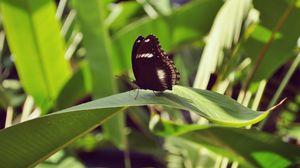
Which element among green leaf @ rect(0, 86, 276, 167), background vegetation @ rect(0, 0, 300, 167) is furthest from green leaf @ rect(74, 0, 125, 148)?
green leaf @ rect(0, 86, 276, 167)

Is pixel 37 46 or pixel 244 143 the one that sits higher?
pixel 37 46

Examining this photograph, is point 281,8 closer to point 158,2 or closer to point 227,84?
point 227,84

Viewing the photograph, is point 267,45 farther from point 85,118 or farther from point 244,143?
point 85,118

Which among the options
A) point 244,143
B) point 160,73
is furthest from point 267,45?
point 160,73

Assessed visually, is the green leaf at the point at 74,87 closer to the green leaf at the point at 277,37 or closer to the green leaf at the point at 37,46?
the green leaf at the point at 37,46

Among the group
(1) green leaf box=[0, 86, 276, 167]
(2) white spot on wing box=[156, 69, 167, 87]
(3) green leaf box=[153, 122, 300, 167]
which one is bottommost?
(3) green leaf box=[153, 122, 300, 167]

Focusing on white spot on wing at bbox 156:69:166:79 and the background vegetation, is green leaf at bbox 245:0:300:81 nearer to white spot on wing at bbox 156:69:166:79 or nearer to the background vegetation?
the background vegetation
